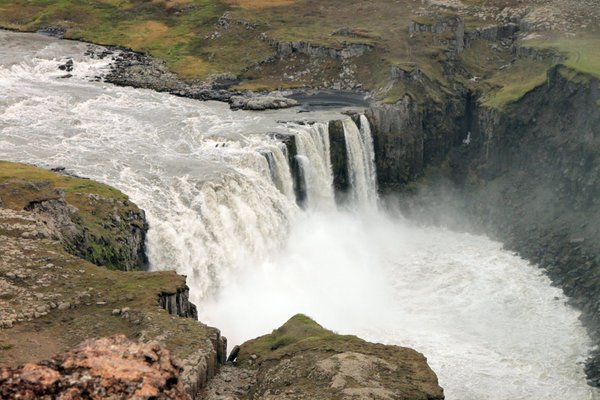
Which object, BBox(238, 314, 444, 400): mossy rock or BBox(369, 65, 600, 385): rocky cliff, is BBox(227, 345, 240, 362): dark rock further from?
BBox(369, 65, 600, 385): rocky cliff

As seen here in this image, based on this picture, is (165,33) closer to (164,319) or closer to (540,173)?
(540,173)

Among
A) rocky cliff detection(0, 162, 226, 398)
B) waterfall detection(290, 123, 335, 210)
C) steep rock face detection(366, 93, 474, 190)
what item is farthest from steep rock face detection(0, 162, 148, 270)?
steep rock face detection(366, 93, 474, 190)

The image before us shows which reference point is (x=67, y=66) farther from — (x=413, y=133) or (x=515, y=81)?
(x=515, y=81)

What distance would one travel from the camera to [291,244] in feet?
224

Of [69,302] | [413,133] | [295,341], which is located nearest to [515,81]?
[413,133]

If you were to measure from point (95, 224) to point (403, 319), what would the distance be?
26870mm

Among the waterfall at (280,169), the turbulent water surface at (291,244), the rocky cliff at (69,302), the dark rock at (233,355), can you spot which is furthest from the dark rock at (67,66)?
the dark rock at (233,355)

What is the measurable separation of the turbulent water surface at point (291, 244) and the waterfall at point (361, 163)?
0.58 feet

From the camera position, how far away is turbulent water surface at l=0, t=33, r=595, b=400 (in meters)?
54.4

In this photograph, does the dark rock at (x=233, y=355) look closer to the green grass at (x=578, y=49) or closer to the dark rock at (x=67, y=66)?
the green grass at (x=578, y=49)

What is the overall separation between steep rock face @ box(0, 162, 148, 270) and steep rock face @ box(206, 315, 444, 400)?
1401 cm

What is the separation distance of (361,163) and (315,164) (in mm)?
7827

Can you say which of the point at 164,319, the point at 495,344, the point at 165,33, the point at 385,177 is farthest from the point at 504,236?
the point at 165,33

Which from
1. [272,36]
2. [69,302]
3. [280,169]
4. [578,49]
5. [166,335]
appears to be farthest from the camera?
[272,36]
